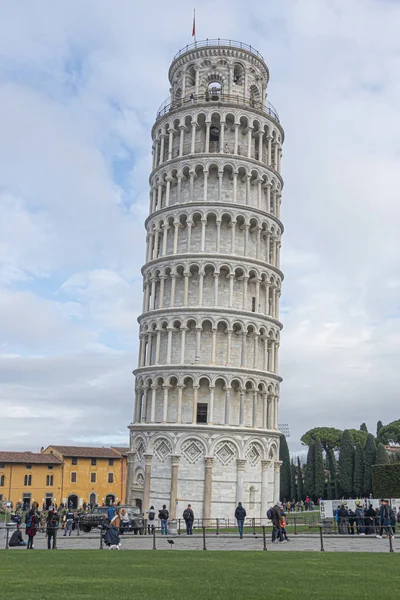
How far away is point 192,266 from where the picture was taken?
169 feet

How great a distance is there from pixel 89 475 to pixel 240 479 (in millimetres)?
50060

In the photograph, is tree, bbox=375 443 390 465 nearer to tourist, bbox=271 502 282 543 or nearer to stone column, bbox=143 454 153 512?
stone column, bbox=143 454 153 512

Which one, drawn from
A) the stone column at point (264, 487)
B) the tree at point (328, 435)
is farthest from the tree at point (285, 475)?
the stone column at point (264, 487)

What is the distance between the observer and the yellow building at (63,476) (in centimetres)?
8800

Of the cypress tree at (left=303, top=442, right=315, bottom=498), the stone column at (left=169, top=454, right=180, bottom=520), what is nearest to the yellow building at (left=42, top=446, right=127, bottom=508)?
the cypress tree at (left=303, top=442, right=315, bottom=498)

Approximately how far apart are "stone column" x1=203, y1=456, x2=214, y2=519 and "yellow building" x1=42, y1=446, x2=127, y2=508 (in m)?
47.4

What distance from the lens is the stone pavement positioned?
2712 centimetres

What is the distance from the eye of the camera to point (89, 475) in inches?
3652

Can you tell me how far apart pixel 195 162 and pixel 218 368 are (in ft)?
57.6

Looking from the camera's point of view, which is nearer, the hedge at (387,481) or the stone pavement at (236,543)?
the stone pavement at (236,543)

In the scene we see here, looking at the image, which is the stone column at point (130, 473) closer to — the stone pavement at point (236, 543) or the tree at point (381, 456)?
the stone pavement at point (236, 543)

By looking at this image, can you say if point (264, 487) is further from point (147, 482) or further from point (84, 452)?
point (84, 452)

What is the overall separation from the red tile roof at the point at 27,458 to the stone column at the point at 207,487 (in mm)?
48930

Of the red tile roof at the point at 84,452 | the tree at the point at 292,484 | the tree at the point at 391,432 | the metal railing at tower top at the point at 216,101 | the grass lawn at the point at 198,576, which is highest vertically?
the metal railing at tower top at the point at 216,101
